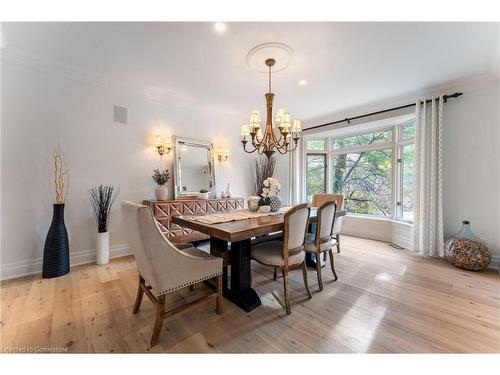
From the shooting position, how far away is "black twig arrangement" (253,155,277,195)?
486 centimetres

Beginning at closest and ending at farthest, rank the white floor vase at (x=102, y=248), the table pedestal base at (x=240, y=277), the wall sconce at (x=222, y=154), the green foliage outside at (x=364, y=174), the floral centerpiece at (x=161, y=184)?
the table pedestal base at (x=240, y=277) → the white floor vase at (x=102, y=248) → the floral centerpiece at (x=161, y=184) → the green foliage outside at (x=364, y=174) → the wall sconce at (x=222, y=154)

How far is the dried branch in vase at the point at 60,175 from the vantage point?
2590mm

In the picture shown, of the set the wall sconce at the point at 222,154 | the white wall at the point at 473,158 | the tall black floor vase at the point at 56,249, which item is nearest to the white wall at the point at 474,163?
the white wall at the point at 473,158

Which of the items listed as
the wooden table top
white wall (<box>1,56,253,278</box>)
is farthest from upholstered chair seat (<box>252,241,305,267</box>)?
white wall (<box>1,56,253,278</box>)

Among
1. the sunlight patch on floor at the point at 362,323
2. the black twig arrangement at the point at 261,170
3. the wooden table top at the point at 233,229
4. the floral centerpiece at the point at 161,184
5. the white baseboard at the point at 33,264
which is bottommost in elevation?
the sunlight patch on floor at the point at 362,323

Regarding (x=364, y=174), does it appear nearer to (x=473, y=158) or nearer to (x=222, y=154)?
(x=473, y=158)

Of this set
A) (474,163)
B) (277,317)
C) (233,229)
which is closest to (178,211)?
(233,229)

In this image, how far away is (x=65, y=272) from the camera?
2.46 meters

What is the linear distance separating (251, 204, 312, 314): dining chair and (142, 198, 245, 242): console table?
1.55m

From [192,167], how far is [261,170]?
5.72 feet

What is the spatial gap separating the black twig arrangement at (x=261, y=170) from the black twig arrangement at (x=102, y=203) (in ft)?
9.38

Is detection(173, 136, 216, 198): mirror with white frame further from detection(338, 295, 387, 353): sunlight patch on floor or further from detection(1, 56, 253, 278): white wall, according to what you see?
detection(338, 295, 387, 353): sunlight patch on floor

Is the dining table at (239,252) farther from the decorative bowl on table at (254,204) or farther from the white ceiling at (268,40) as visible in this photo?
the white ceiling at (268,40)

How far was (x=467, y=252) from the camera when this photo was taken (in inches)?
106
